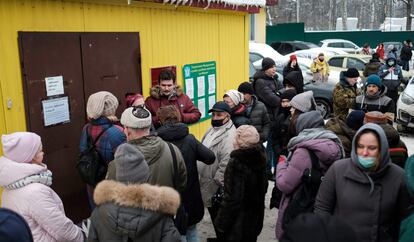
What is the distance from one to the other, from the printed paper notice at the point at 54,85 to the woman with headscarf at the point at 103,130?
2.19ft

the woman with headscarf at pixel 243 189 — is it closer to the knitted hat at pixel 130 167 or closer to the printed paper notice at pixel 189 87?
the knitted hat at pixel 130 167

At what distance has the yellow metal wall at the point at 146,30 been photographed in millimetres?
4281

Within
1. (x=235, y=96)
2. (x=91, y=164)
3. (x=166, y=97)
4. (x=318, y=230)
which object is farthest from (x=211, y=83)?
(x=318, y=230)

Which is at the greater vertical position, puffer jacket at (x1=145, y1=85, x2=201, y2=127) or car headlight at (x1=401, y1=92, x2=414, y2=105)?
puffer jacket at (x1=145, y1=85, x2=201, y2=127)

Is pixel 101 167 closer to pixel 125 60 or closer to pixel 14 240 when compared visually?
pixel 125 60

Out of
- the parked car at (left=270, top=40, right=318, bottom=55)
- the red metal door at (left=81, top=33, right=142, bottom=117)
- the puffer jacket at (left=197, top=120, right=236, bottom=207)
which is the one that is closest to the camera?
the puffer jacket at (left=197, top=120, right=236, bottom=207)

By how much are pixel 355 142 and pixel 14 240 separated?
2.40 meters

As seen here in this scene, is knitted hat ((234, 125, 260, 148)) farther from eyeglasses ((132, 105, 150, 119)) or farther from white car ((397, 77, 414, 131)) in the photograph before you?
white car ((397, 77, 414, 131))

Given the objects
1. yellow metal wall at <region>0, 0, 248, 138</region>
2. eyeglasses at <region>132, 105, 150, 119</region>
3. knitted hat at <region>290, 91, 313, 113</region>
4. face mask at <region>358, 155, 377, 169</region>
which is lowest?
face mask at <region>358, 155, 377, 169</region>

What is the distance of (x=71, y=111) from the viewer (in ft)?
16.4

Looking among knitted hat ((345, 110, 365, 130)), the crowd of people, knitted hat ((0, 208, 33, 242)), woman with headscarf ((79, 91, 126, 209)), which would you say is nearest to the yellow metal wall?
woman with headscarf ((79, 91, 126, 209))

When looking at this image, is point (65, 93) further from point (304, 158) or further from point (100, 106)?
point (304, 158)

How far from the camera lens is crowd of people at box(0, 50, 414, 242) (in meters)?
2.73

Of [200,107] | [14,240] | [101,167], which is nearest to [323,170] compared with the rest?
[101,167]
